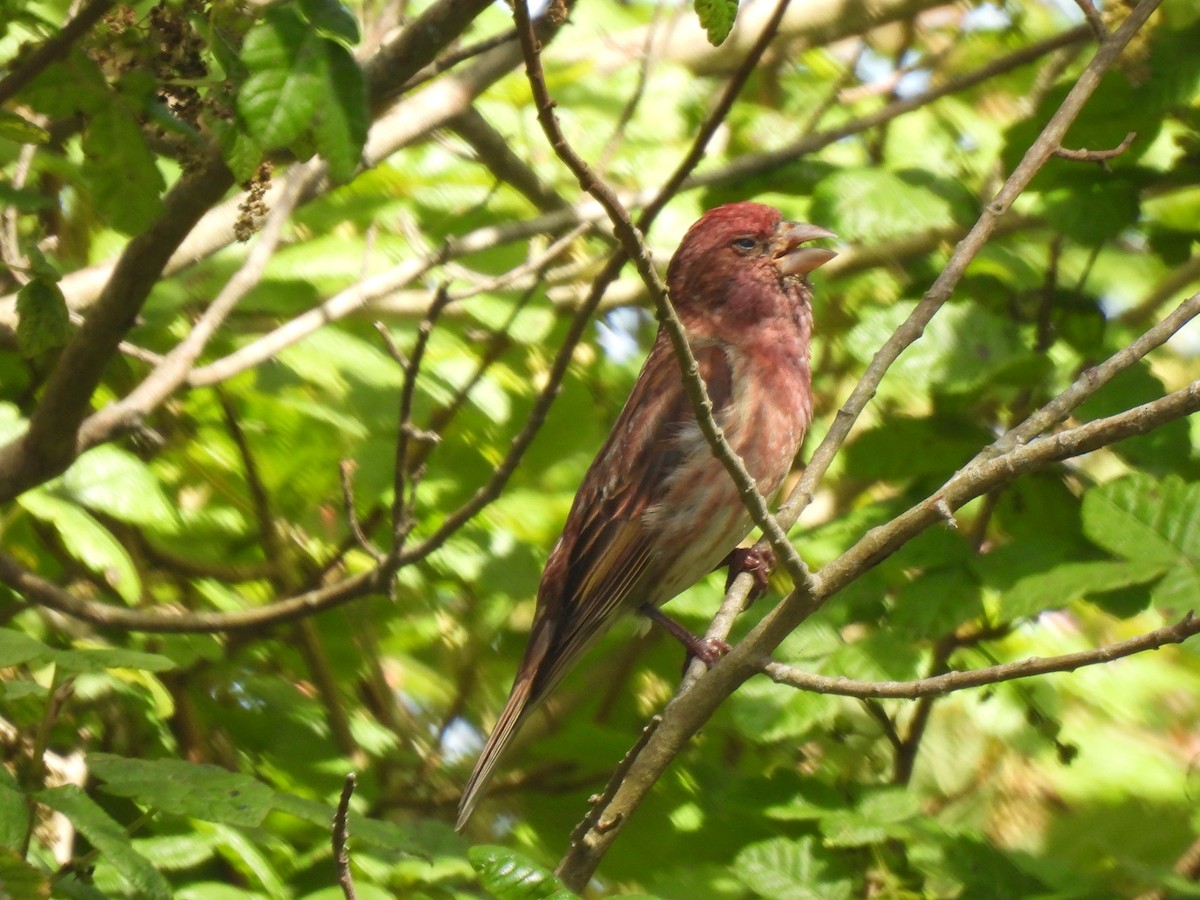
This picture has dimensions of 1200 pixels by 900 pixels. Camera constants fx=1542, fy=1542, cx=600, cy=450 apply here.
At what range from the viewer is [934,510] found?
276 cm

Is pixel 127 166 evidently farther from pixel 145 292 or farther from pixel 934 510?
pixel 934 510

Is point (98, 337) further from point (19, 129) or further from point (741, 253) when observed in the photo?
point (741, 253)

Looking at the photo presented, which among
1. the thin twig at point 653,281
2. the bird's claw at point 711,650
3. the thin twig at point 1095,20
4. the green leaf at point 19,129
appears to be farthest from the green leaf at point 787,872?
the green leaf at point 19,129

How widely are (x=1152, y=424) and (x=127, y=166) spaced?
1.92 m

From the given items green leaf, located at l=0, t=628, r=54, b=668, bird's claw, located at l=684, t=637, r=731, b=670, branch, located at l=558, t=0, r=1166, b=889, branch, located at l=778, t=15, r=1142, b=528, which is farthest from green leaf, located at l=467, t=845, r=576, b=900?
branch, located at l=778, t=15, r=1142, b=528

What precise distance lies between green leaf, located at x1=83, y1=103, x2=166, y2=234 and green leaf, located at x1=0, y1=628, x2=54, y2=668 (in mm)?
849

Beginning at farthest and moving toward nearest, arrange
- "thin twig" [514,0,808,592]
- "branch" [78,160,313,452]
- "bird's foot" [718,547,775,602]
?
"bird's foot" [718,547,775,602]
"branch" [78,160,313,452]
"thin twig" [514,0,808,592]

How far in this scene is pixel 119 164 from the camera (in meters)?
2.93

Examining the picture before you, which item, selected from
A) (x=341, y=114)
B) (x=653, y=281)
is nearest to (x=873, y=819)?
(x=653, y=281)

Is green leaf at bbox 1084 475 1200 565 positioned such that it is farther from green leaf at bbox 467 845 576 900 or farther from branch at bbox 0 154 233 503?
branch at bbox 0 154 233 503

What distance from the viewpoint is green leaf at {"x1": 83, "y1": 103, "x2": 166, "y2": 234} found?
2920 millimetres

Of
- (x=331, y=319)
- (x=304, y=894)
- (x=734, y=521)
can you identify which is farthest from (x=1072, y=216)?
(x=304, y=894)

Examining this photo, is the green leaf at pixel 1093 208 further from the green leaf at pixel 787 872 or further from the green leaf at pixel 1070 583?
the green leaf at pixel 787 872

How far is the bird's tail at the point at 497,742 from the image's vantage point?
4211 millimetres
